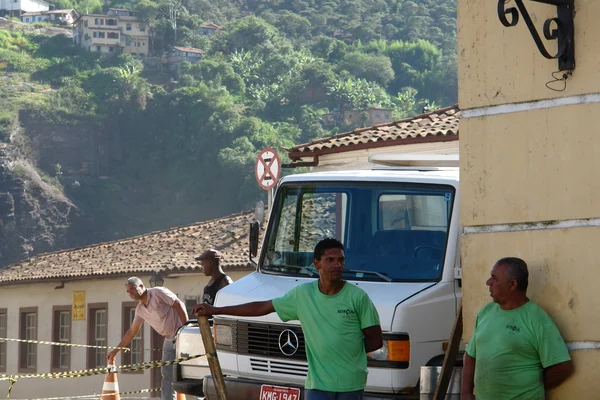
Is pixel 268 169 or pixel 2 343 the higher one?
pixel 268 169

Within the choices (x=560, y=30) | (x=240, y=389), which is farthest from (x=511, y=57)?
(x=240, y=389)

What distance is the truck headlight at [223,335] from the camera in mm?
9578

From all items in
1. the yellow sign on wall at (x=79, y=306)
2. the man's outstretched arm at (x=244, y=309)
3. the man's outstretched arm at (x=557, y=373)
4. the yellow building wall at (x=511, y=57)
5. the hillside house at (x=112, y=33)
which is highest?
the hillside house at (x=112, y=33)

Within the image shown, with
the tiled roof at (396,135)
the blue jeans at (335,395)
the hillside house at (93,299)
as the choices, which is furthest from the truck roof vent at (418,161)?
the hillside house at (93,299)

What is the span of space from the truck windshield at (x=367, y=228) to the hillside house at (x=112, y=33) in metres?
181

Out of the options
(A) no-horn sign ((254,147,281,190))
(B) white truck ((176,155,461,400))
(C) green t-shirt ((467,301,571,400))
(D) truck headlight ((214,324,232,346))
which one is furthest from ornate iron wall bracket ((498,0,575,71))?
(A) no-horn sign ((254,147,281,190))

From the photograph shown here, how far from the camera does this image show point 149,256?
110ft

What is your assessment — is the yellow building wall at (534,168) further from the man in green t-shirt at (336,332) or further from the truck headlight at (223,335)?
the truck headlight at (223,335)

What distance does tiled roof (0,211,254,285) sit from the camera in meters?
31.2

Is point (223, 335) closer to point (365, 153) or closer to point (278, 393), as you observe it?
point (278, 393)

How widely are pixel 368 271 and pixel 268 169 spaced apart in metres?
12.7

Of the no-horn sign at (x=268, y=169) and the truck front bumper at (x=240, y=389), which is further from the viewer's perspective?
the no-horn sign at (x=268, y=169)

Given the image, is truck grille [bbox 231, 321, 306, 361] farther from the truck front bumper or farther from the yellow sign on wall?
the yellow sign on wall

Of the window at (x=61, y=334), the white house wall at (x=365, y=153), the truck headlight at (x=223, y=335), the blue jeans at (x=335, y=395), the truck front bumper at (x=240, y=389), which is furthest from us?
the window at (x=61, y=334)
